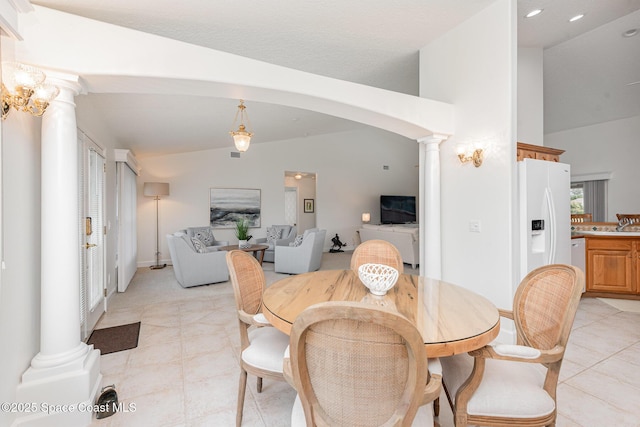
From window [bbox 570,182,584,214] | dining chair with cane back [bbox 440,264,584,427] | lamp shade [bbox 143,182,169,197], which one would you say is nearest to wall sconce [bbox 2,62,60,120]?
dining chair with cane back [bbox 440,264,584,427]

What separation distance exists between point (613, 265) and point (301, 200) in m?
8.36

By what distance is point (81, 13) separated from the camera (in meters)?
2.08

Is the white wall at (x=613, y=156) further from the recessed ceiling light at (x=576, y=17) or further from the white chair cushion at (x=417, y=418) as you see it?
the white chair cushion at (x=417, y=418)

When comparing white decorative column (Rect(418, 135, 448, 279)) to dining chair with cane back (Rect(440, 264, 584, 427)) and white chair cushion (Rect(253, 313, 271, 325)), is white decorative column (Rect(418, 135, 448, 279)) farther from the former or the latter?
white chair cushion (Rect(253, 313, 271, 325))

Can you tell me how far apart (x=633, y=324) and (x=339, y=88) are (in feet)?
13.1

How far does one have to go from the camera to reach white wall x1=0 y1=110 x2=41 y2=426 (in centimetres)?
151

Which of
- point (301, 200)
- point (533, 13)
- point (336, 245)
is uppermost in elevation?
point (533, 13)

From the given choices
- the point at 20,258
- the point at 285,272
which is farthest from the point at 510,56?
the point at 285,272

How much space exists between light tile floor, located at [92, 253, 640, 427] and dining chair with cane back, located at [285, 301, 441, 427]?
41.9 inches

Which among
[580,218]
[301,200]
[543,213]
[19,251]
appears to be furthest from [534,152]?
[301,200]

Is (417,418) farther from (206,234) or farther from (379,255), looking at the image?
(206,234)

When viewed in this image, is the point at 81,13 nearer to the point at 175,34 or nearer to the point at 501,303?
the point at 175,34

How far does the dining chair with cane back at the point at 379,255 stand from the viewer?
251cm

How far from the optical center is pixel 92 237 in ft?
10.7
